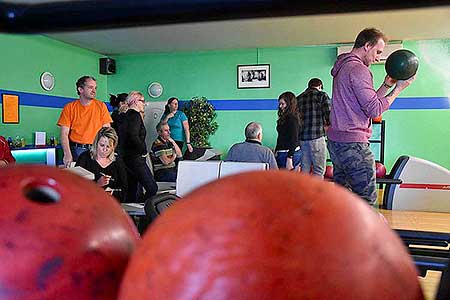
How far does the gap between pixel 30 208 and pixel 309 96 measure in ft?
12.5

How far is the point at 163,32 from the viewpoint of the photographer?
17.9 feet

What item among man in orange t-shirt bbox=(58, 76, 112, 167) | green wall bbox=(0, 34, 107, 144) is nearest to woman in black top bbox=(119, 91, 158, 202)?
man in orange t-shirt bbox=(58, 76, 112, 167)

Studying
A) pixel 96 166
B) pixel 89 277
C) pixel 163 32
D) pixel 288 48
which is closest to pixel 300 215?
pixel 89 277

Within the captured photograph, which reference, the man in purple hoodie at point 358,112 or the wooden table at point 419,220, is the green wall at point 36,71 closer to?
the man in purple hoodie at point 358,112

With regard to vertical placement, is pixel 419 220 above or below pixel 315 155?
below

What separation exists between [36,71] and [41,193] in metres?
5.81

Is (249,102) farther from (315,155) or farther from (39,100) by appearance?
(315,155)

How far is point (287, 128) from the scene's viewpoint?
4.58 m

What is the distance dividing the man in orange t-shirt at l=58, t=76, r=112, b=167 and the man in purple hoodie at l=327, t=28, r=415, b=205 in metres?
2.06

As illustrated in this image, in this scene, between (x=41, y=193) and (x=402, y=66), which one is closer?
(x=41, y=193)

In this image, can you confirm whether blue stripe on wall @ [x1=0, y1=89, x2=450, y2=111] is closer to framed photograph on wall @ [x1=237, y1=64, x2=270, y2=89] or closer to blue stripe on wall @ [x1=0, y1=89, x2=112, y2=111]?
blue stripe on wall @ [x1=0, y1=89, x2=112, y2=111]

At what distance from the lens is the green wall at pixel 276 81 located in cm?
615

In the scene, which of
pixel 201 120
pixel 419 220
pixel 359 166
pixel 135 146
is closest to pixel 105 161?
pixel 135 146

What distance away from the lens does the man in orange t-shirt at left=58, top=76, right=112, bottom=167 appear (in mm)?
3590
